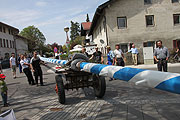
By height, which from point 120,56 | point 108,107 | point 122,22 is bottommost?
point 108,107

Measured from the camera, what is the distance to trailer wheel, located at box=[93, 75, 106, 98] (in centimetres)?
542

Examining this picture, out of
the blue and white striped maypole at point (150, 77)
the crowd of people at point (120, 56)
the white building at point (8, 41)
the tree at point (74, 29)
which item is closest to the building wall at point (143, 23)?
the crowd of people at point (120, 56)

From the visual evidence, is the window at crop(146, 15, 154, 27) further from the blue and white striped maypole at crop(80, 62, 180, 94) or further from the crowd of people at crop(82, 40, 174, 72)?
the blue and white striped maypole at crop(80, 62, 180, 94)

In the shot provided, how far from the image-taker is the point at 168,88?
5.84 feet

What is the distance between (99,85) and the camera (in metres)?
5.50

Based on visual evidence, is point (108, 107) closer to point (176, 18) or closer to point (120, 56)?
point (120, 56)

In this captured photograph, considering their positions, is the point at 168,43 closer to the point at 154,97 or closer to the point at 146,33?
the point at 146,33

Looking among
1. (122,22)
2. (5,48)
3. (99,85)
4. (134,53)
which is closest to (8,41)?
(5,48)

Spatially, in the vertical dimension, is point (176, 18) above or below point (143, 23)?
above

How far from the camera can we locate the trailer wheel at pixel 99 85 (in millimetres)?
5422

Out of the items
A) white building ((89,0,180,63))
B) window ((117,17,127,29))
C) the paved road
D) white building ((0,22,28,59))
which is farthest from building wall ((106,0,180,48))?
white building ((0,22,28,59))

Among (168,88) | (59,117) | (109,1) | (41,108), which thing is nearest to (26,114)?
(41,108)

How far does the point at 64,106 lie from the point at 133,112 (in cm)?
198

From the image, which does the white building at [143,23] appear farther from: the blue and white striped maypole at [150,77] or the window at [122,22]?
the blue and white striped maypole at [150,77]
